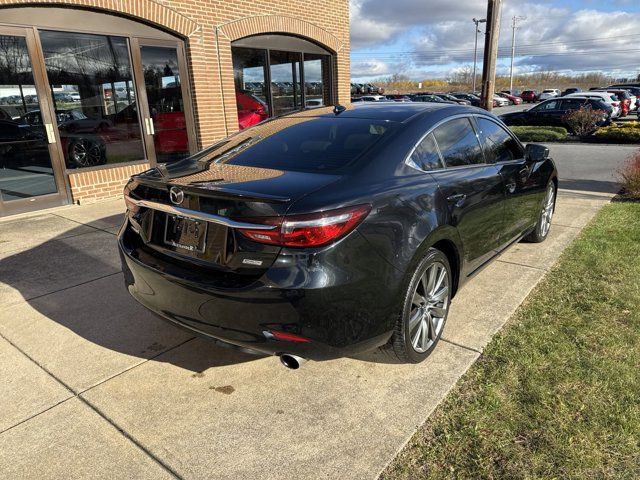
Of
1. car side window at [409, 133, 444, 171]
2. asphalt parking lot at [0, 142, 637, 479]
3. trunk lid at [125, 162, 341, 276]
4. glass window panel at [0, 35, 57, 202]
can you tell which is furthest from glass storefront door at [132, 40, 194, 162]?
car side window at [409, 133, 444, 171]

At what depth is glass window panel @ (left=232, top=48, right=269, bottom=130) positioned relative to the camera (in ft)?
32.0

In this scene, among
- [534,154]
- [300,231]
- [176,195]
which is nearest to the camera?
[300,231]

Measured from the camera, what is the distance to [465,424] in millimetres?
2447

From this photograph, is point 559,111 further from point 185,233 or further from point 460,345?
point 185,233

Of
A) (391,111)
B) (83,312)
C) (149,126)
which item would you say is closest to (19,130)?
(149,126)

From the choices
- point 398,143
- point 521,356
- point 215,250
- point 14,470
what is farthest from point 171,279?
point 521,356

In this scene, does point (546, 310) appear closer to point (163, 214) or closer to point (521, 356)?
point (521, 356)

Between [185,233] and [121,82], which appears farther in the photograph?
[121,82]

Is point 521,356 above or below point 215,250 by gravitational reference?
below

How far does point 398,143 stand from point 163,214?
1447 millimetres

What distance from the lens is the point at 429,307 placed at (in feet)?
9.89

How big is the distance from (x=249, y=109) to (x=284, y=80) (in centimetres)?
125

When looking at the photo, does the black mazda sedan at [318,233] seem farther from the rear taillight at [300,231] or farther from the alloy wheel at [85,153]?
the alloy wheel at [85,153]

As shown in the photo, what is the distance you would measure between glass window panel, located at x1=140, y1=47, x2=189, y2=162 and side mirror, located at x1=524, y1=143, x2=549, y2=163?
20.8 feet
